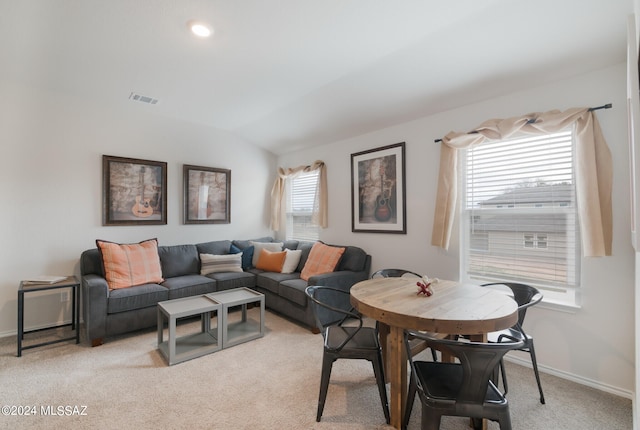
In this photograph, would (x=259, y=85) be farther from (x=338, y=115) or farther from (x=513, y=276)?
(x=513, y=276)

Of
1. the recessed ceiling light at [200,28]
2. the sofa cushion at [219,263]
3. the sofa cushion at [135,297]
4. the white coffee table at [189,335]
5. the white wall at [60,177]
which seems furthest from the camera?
the sofa cushion at [219,263]

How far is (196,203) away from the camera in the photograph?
14.6 ft

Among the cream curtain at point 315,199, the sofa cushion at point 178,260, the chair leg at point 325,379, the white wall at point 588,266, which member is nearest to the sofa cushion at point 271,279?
the sofa cushion at point 178,260

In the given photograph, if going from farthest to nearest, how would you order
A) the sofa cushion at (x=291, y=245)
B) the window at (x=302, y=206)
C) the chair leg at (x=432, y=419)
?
1. the window at (x=302, y=206)
2. the sofa cushion at (x=291, y=245)
3. the chair leg at (x=432, y=419)

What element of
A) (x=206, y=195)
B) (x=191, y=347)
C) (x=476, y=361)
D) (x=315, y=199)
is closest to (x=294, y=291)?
(x=191, y=347)

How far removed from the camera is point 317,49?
2529mm

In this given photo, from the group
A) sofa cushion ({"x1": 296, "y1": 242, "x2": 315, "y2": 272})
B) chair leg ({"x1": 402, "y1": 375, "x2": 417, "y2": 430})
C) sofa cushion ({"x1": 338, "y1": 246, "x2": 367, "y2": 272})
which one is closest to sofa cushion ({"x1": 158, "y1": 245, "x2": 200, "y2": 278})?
sofa cushion ({"x1": 296, "y1": 242, "x2": 315, "y2": 272})

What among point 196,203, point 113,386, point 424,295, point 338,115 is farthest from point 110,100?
point 424,295

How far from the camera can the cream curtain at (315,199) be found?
4504 millimetres

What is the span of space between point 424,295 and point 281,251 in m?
2.81

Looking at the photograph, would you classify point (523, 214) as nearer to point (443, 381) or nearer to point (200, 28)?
point (443, 381)

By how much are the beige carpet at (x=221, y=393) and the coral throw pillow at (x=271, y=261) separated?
1.46 metres

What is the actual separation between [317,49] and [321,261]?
2.41 metres

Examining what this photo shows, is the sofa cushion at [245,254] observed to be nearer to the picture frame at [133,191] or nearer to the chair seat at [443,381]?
the picture frame at [133,191]
